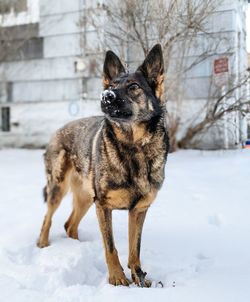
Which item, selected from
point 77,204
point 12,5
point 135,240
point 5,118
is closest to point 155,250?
point 135,240

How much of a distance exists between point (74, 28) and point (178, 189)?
7532 millimetres

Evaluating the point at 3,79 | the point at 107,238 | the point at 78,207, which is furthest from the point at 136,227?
the point at 3,79

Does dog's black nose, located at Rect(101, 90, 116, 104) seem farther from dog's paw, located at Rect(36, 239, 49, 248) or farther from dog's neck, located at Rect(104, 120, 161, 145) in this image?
dog's paw, located at Rect(36, 239, 49, 248)

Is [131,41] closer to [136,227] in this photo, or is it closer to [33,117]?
[33,117]

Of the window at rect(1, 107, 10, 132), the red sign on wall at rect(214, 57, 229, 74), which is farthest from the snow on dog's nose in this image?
the window at rect(1, 107, 10, 132)

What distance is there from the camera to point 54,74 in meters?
12.7

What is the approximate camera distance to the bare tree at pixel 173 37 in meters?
8.66

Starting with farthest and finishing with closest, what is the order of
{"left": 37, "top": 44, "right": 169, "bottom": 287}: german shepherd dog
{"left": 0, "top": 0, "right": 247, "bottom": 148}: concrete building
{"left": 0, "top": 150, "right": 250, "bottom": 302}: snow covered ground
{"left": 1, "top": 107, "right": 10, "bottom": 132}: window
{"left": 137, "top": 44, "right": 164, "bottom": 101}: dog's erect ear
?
{"left": 1, "top": 107, "right": 10, "bottom": 132}: window, {"left": 0, "top": 0, "right": 247, "bottom": 148}: concrete building, {"left": 137, "top": 44, "right": 164, "bottom": 101}: dog's erect ear, {"left": 37, "top": 44, "right": 169, "bottom": 287}: german shepherd dog, {"left": 0, "top": 150, "right": 250, "bottom": 302}: snow covered ground

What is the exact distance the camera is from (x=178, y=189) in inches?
255

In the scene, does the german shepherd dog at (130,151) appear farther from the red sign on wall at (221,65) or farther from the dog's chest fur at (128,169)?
the red sign on wall at (221,65)

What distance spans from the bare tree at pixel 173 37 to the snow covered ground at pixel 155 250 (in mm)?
3855

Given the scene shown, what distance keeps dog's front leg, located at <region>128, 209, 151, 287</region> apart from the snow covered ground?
5.9 inches

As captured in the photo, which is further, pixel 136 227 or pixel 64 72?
pixel 64 72

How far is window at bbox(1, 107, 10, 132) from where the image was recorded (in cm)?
1345
